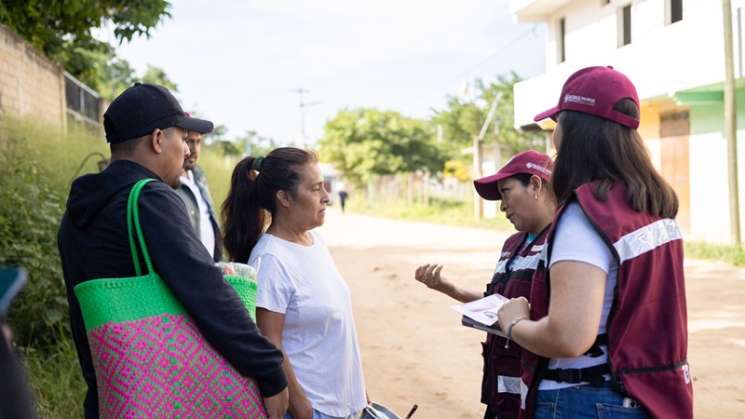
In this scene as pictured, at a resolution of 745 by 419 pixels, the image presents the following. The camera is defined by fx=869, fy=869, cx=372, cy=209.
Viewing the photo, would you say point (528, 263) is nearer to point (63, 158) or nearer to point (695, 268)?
point (63, 158)

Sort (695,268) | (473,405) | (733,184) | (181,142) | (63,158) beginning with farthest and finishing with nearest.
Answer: (733,184), (695,268), (63,158), (473,405), (181,142)

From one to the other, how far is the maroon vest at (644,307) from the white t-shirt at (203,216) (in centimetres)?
308

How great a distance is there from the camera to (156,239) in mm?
2277

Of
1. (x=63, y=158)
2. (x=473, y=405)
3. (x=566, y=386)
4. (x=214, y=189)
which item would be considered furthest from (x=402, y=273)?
(x=566, y=386)

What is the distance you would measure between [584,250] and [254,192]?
1.62 meters

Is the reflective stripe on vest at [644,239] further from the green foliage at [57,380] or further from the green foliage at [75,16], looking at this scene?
the green foliage at [75,16]

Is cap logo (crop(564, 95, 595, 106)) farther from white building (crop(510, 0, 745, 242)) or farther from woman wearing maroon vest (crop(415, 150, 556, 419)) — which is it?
white building (crop(510, 0, 745, 242))

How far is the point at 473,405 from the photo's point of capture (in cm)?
588

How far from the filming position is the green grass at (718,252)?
537 inches

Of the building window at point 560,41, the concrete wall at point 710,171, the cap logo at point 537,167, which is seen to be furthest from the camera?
the building window at point 560,41

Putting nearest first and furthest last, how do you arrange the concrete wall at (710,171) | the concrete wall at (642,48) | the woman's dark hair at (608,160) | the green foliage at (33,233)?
the woman's dark hair at (608,160), the green foliage at (33,233), the concrete wall at (642,48), the concrete wall at (710,171)

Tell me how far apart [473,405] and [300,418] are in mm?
3230

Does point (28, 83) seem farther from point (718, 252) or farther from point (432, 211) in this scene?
point (432, 211)

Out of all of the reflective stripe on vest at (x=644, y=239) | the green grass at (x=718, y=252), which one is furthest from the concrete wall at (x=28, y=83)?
the green grass at (x=718, y=252)
